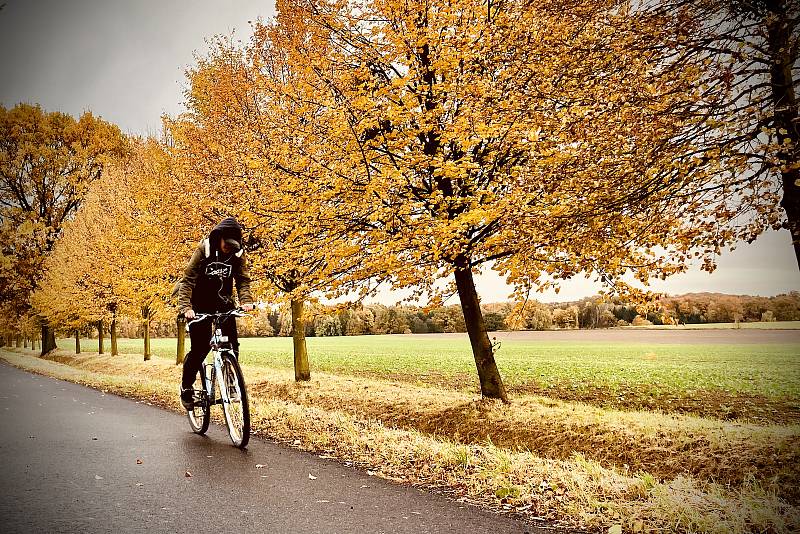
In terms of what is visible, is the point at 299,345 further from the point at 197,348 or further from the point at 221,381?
the point at 221,381

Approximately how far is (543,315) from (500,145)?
2478 centimetres

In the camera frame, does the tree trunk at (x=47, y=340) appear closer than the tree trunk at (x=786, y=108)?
No

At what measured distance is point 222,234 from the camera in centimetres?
588

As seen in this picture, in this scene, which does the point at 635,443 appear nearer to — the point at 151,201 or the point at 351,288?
the point at 351,288

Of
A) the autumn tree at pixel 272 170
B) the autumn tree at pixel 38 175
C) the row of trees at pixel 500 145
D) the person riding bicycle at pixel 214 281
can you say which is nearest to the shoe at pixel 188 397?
the person riding bicycle at pixel 214 281

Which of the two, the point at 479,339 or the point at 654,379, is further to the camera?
the point at 654,379

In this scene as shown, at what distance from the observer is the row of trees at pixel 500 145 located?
18.5ft

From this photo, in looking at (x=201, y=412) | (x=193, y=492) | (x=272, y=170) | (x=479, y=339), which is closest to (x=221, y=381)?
(x=201, y=412)

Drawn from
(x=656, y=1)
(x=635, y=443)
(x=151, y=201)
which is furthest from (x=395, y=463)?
(x=151, y=201)

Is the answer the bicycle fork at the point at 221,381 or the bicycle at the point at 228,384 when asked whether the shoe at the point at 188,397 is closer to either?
the bicycle at the point at 228,384

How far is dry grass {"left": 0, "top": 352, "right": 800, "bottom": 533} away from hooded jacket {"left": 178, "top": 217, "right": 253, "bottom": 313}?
1971 millimetres

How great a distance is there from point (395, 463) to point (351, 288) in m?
4.53

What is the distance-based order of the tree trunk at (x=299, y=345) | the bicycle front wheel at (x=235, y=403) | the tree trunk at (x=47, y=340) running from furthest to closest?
the tree trunk at (x=47, y=340), the tree trunk at (x=299, y=345), the bicycle front wheel at (x=235, y=403)

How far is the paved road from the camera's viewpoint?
344 centimetres
